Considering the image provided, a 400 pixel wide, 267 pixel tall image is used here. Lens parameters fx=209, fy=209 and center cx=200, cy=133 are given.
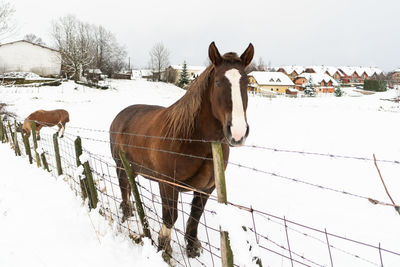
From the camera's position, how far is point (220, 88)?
1881mm

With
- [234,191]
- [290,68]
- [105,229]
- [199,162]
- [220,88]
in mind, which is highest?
[290,68]

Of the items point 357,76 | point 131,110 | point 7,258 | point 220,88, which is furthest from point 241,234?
point 357,76

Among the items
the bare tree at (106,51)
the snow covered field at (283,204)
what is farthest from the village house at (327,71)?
the snow covered field at (283,204)

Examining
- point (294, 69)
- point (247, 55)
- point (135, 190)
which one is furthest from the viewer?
point (294, 69)

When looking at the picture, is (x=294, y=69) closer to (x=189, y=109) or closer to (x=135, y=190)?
(x=189, y=109)

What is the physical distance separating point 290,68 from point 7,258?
83063mm

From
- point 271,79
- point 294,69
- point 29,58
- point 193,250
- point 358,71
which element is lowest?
point 193,250

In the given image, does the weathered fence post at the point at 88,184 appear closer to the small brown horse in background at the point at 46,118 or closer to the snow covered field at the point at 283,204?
the snow covered field at the point at 283,204

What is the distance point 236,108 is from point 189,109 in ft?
2.37

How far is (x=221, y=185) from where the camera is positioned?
1.63m

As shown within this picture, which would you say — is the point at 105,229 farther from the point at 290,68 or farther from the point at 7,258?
the point at 290,68

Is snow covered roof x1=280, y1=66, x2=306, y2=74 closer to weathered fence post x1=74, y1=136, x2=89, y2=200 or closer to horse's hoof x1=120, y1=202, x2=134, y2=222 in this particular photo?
horse's hoof x1=120, y1=202, x2=134, y2=222

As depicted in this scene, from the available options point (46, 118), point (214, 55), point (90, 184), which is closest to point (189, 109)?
point (214, 55)

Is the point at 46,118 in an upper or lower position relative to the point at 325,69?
lower
